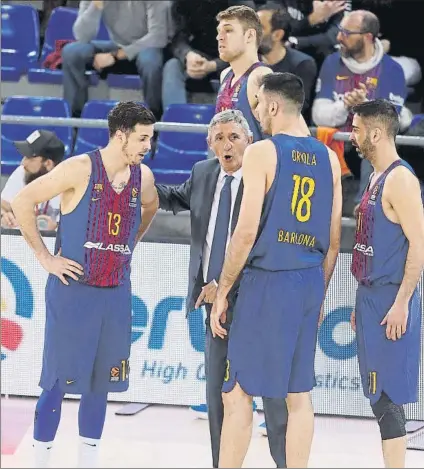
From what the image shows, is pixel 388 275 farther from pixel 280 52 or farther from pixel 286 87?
pixel 280 52

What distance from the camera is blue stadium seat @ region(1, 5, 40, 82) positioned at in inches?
380

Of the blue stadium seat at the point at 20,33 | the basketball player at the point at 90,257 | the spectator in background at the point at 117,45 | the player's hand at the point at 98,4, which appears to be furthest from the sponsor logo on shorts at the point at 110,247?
the blue stadium seat at the point at 20,33

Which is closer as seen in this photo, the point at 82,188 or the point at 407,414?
the point at 82,188

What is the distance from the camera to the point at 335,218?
500 cm

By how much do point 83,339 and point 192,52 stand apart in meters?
3.83

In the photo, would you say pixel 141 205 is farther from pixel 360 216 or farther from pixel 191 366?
pixel 191 366

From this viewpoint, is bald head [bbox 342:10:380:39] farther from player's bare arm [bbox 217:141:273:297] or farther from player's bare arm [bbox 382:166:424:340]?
player's bare arm [bbox 217:141:273:297]

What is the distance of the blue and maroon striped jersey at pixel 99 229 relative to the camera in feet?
16.6

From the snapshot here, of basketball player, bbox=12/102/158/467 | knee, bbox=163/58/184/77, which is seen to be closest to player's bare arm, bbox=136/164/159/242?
basketball player, bbox=12/102/158/467

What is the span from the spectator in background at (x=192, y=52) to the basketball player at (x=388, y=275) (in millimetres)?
3403

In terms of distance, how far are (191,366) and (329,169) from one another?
2.05 meters

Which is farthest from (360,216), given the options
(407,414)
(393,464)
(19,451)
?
(19,451)

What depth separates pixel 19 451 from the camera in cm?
562

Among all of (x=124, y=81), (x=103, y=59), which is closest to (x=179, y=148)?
(x=124, y=81)
